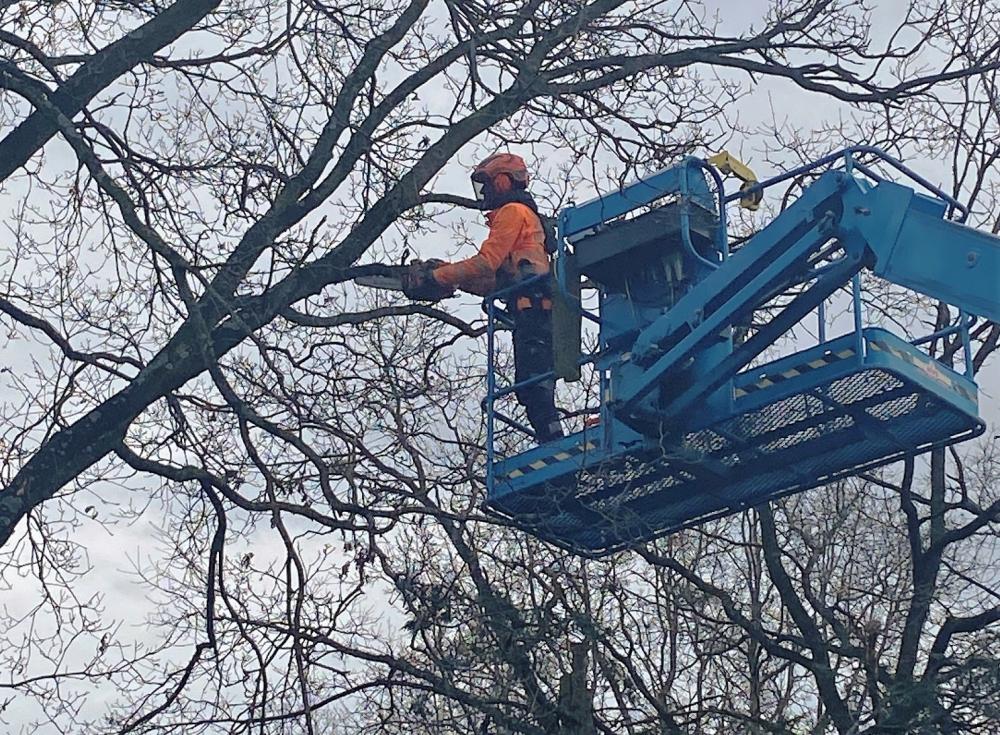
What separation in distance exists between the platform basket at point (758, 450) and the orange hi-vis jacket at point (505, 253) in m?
1.04

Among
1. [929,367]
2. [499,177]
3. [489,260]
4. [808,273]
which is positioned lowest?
[929,367]

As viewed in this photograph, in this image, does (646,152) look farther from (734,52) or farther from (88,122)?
(88,122)

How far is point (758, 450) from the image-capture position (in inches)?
305

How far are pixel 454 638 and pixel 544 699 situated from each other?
0.69m

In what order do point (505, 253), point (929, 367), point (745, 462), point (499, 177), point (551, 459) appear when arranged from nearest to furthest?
point (929, 367), point (745, 462), point (551, 459), point (505, 253), point (499, 177)

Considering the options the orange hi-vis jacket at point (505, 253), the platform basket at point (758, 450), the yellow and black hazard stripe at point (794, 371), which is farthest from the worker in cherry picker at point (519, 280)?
the yellow and black hazard stripe at point (794, 371)

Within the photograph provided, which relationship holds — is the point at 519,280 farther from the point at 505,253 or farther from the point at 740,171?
the point at 740,171

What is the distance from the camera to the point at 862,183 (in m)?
7.07

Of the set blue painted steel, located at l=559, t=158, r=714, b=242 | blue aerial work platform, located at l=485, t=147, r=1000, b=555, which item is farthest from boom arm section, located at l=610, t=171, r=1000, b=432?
blue painted steel, located at l=559, t=158, r=714, b=242

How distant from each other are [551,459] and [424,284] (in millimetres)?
1211

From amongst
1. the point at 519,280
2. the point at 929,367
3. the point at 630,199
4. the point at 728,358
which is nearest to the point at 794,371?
the point at 728,358

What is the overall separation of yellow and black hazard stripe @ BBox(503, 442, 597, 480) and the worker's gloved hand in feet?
3.54

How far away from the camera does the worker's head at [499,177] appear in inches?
348

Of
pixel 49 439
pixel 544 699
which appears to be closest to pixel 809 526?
pixel 544 699
